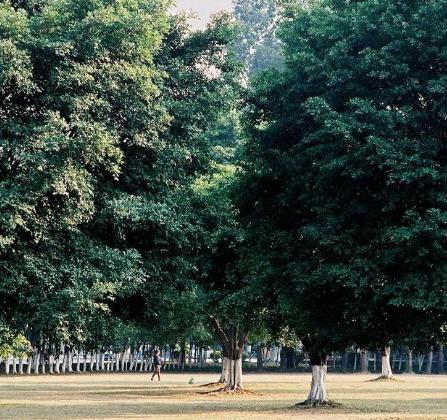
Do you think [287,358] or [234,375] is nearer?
[234,375]

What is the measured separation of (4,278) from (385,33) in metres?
11.3

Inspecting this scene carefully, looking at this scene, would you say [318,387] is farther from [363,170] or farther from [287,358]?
[287,358]

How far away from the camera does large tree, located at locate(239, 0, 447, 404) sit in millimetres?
20516

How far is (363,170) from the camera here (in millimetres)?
21078

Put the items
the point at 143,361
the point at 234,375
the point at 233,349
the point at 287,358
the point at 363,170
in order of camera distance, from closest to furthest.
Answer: the point at 363,170 → the point at 233,349 → the point at 234,375 → the point at 143,361 → the point at 287,358

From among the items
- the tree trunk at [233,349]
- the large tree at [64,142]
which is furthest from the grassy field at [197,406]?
the large tree at [64,142]

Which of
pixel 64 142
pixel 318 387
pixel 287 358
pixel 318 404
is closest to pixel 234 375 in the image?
pixel 318 387

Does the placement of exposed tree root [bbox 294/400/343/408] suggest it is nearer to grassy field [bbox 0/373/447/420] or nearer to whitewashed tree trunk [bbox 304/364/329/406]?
whitewashed tree trunk [bbox 304/364/329/406]

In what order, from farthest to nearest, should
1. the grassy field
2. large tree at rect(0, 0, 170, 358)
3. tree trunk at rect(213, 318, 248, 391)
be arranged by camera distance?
tree trunk at rect(213, 318, 248, 391) < the grassy field < large tree at rect(0, 0, 170, 358)

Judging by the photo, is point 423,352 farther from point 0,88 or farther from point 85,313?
point 0,88

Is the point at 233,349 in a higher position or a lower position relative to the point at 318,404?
higher

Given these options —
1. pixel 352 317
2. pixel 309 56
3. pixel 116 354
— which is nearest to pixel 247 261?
pixel 352 317

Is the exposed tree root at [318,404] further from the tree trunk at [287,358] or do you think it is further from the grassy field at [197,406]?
the tree trunk at [287,358]

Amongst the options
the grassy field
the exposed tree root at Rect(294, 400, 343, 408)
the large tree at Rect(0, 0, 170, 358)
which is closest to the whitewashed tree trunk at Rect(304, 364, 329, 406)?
the exposed tree root at Rect(294, 400, 343, 408)
